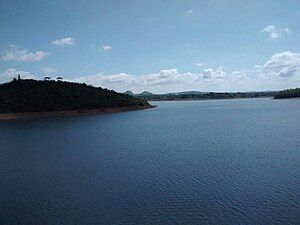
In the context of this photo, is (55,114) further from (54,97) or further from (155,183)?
(155,183)

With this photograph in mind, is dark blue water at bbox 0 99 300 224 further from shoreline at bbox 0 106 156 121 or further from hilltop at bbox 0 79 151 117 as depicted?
hilltop at bbox 0 79 151 117

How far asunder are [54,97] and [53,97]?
31cm

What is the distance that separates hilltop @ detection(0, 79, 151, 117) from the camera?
89.1 metres

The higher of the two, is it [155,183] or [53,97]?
[53,97]

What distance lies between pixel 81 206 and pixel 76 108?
81.4m

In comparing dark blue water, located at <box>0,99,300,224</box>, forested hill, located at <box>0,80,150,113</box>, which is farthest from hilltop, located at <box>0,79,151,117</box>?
dark blue water, located at <box>0,99,300,224</box>

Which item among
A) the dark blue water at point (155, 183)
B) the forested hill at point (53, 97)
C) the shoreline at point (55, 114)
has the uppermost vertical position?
the forested hill at point (53, 97)

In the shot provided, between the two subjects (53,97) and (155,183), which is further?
(53,97)

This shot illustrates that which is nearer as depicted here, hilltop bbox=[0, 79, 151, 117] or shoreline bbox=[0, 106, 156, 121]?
shoreline bbox=[0, 106, 156, 121]

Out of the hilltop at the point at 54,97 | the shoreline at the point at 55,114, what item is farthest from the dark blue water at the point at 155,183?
the hilltop at the point at 54,97

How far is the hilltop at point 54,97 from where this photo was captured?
8912cm

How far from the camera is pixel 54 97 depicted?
99312mm

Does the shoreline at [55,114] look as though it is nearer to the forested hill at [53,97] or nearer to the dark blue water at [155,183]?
the forested hill at [53,97]

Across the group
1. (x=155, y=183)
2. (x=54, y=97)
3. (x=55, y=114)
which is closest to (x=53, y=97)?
(x=54, y=97)
